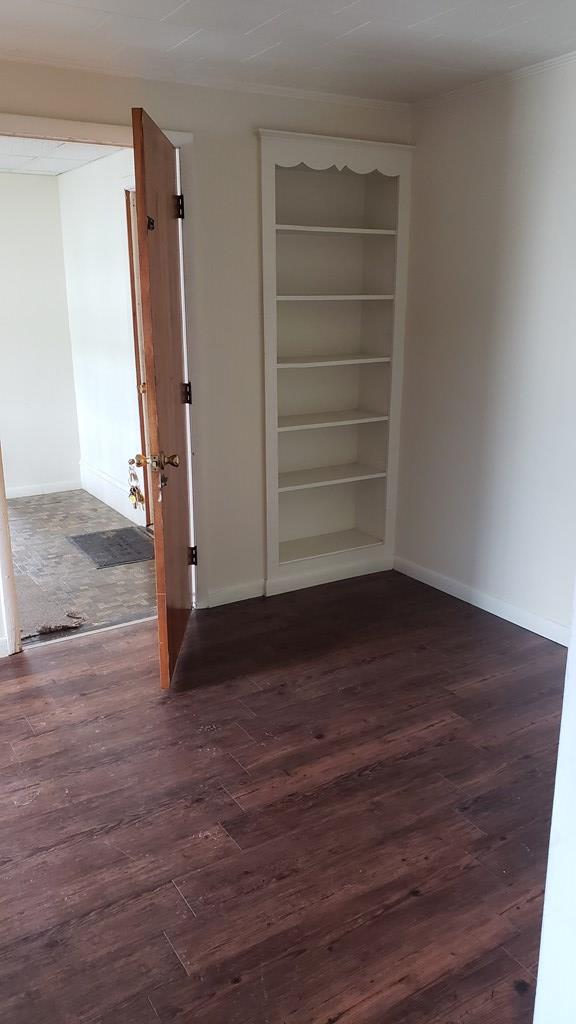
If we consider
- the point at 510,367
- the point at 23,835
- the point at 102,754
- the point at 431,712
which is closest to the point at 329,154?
the point at 510,367

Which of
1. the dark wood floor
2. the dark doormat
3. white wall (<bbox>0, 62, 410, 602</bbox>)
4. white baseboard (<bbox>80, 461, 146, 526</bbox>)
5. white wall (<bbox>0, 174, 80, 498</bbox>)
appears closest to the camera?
the dark wood floor

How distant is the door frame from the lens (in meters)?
3.00

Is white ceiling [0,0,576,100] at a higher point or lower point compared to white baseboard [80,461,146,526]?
higher

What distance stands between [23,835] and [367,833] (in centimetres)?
103

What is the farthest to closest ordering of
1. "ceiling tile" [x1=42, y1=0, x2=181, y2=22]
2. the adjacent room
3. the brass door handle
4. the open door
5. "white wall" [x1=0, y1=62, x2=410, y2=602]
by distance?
"white wall" [x1=0, y1=62, x2=410, y2=602], the brass door handle, the open door, "ceiling tile" [x1=42, y1=0, x2=181, y2=22], the adjacent room

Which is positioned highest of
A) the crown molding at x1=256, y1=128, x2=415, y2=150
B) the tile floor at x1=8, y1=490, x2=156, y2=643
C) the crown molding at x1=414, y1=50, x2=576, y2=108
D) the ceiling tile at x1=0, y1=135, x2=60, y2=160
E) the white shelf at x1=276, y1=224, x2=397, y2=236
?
the crown molding at x1=414, y1=50, x2=576, y2=108

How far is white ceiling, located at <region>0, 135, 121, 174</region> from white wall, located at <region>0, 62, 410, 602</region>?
3.45 ft

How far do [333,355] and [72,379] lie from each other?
104 inches

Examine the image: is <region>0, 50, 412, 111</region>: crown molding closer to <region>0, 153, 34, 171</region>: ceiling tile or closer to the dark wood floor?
<region>0, 153, 34, 171</region>: ceiling tile

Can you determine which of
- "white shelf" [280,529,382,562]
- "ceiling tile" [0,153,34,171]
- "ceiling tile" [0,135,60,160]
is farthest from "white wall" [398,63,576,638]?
"ceiling tile" [0,153,34,171]

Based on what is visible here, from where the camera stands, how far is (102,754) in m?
2.68

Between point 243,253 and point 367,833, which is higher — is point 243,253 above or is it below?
above

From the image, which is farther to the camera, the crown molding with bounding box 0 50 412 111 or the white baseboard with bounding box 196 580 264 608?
the white baseboard with bounding box 196 580 264 608

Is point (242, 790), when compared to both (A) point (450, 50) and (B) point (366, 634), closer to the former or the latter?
(B) point (366, 634)
